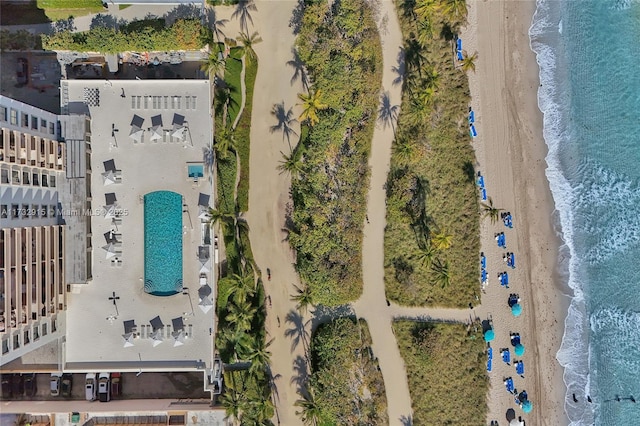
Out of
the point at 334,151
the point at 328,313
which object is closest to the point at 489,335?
the point at 328,313

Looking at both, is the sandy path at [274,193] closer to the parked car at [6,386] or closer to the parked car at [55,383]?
the parked car at [55,383]

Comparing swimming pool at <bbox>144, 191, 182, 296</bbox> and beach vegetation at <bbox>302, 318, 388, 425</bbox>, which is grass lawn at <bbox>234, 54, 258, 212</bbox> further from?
beach vegetation at <bbox>302, 318, 388, 425</bbox>

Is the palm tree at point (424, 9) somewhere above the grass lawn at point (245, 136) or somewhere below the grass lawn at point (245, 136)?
above

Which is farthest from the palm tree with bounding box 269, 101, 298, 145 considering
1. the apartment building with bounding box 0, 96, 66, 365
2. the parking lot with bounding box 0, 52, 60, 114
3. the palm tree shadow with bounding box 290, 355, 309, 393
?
the palm tree shadow with bounding box 290, 355, 309, 393

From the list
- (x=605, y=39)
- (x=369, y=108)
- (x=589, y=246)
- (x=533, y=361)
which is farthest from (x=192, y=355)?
(x=605, y=39)

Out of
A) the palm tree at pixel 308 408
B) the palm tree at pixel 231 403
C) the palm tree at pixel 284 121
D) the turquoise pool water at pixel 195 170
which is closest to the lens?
the palm tree at pixel 231 403

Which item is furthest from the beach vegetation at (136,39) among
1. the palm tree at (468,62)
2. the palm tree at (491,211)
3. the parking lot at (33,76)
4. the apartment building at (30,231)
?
the palm tree at (491,211)
